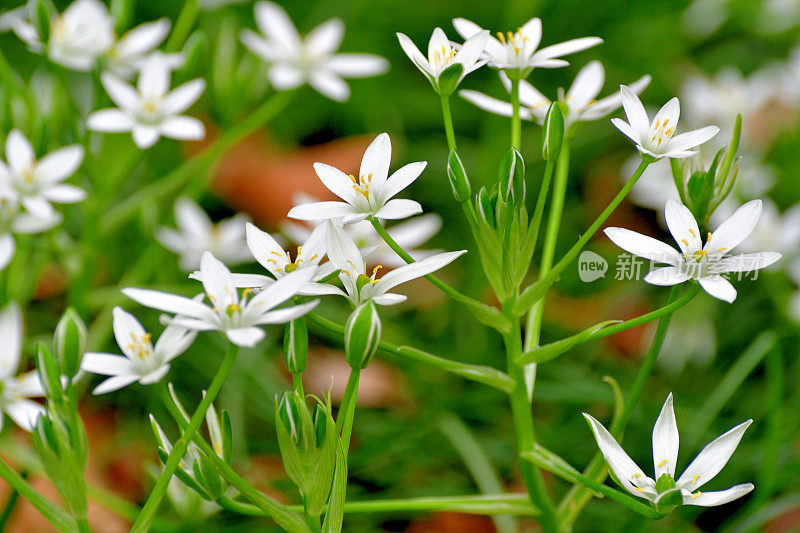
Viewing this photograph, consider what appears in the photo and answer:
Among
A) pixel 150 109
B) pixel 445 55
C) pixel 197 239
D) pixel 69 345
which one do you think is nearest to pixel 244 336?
pixel 69 345

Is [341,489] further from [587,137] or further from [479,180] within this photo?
[587,137]

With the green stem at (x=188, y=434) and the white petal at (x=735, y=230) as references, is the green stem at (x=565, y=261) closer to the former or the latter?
the white petal at (x=735, y=230)

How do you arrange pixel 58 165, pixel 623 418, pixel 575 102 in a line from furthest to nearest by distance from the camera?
pixel 58 165 < pixel 575 102 < pixel 623 418

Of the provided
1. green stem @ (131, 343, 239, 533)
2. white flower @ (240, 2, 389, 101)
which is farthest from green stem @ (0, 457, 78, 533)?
white flower @ (240, 2, 389, 101)

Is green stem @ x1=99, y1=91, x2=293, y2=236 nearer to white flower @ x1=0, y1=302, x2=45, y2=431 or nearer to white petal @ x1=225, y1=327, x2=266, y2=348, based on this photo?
white flower @ x1=0, y1=302, x2=45, y2=431

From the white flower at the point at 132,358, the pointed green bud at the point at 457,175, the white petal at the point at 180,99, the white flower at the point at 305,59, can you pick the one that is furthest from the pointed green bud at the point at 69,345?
the white flower at the point at 305,59

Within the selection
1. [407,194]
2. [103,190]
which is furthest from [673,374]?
[103,190]

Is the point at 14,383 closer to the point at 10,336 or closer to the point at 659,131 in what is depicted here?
the point at 10,336
